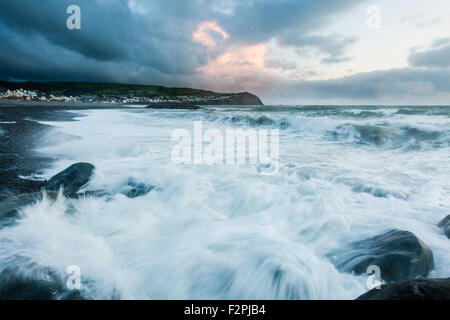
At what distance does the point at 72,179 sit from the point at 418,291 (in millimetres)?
4698

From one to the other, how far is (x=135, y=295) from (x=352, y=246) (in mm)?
2469

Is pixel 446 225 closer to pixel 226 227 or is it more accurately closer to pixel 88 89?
pixel 226 227

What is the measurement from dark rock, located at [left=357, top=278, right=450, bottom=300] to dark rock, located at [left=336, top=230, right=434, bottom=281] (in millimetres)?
624

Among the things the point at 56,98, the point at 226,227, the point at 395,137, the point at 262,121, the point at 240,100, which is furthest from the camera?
the point at 240,100

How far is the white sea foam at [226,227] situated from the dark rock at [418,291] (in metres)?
0.73

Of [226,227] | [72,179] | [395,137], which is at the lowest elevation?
[226,227]

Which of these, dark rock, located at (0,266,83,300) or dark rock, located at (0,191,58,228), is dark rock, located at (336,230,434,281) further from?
dark rock, located at (0,191,58,228)

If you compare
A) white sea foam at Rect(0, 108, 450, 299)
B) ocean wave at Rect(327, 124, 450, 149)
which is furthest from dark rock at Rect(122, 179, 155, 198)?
ocean wave at Rect(327, 124, 450, 149)

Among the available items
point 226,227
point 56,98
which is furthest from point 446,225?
point 56,98

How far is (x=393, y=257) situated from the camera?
2.29m

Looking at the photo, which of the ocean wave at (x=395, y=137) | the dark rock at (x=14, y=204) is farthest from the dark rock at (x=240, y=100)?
the dark rock at (x=14, y=204)

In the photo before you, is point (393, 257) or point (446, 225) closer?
point (393, 257)

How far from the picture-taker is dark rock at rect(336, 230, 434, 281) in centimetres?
219

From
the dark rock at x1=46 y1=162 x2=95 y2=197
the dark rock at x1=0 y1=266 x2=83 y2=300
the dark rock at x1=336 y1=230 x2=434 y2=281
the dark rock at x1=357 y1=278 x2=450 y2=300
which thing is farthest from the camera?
the dark rock at x1=46 y1=162 x2=95 y2=197
